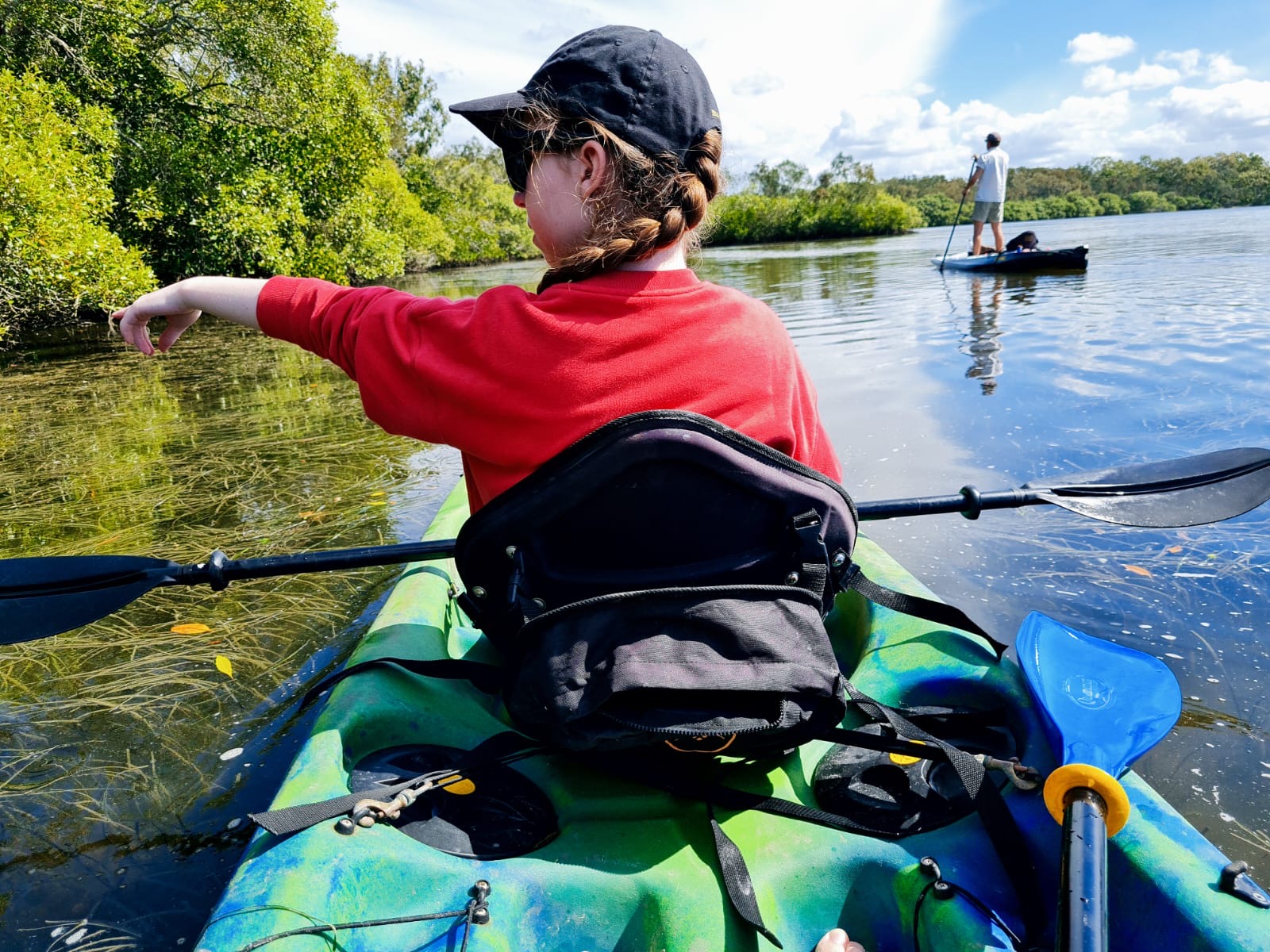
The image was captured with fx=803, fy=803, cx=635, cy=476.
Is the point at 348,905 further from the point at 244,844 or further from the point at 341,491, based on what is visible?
the point at 341,491

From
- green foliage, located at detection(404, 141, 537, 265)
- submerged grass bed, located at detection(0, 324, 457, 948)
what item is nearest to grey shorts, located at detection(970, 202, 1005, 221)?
submerged grass bed, located at detection(0, 324, 457, 948)

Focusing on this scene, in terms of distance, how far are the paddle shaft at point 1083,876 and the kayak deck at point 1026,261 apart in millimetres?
13254

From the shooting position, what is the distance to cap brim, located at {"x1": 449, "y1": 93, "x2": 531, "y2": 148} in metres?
1.43

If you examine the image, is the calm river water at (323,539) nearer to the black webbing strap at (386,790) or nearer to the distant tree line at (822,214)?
the black webbing strap at (386,790)

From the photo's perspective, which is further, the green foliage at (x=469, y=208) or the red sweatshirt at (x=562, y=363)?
the green foliage at (x=469, y=208)

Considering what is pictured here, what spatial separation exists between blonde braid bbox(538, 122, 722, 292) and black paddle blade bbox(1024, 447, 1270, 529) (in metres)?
1.57

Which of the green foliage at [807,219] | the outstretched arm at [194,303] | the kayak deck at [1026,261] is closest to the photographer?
the outstretched arm at [194,303]

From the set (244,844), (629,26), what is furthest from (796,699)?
(244,844)

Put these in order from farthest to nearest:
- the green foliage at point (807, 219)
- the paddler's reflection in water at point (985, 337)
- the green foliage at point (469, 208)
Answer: the green foliage at point (807, 219) < the green foliage at point (469, 208) < the paddler's reflection in water at point (985, 337)

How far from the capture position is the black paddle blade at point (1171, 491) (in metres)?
2.43

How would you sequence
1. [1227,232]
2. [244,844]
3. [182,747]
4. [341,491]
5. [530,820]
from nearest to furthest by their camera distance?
[530,820]
[244,844]
[182,747]
[341,491]
[1227,232]

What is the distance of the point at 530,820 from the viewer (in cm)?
157

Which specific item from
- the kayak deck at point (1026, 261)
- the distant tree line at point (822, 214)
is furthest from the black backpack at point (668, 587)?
the distant tree line at point (822, 214)

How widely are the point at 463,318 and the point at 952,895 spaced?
1.28 metres
